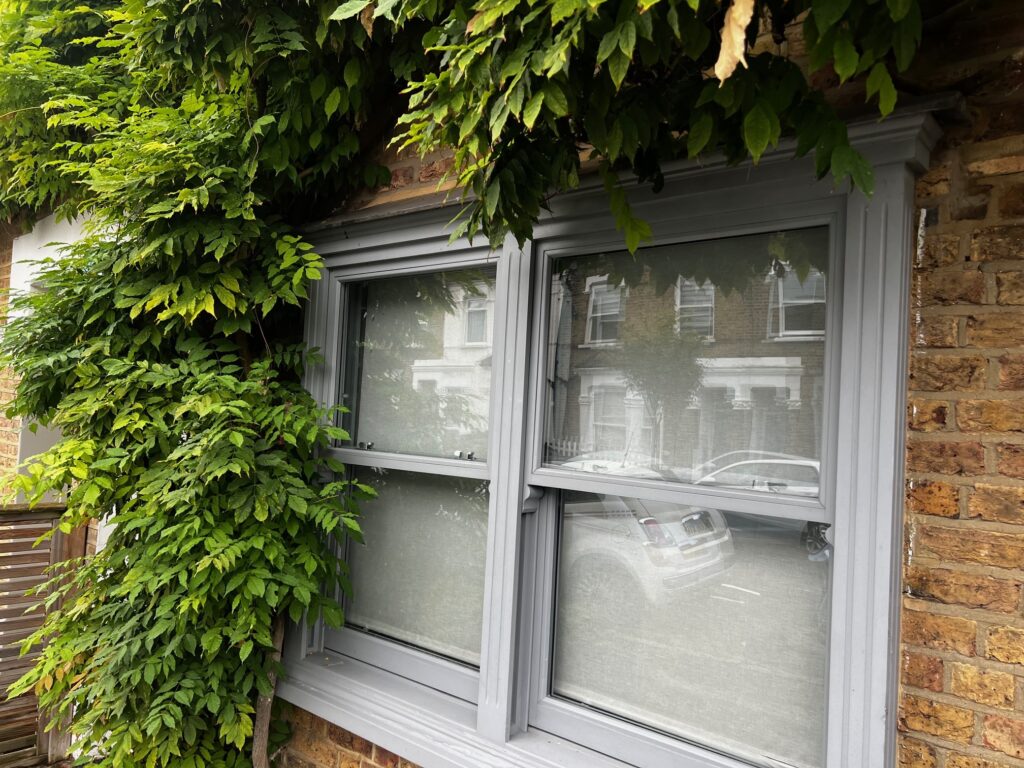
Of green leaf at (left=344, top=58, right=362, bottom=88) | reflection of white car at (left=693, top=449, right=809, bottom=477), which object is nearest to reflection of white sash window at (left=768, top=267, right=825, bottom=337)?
reflection of white car at (left=693, top=449, right=809, bottom=477)

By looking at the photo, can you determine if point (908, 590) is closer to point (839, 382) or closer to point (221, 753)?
point (839, 382)

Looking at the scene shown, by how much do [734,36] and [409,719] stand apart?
2.31 m

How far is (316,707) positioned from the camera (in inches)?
109

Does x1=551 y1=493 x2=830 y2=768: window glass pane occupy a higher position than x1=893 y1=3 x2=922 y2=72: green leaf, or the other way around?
x1=893 y1=3 x2=922 y2=72: green leaf

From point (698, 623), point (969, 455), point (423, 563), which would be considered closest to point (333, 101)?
point (423, 563)

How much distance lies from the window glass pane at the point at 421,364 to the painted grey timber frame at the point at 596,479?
0.09 metres

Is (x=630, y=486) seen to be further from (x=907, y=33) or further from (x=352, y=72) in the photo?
(x=352, y=72)

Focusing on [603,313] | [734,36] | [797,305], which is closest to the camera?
[734,36]

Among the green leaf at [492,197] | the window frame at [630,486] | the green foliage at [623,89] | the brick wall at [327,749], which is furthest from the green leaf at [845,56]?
the brick wall at [327,749]

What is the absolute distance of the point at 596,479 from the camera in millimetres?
2186

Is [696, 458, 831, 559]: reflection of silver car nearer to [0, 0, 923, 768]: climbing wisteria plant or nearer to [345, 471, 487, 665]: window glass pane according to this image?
[0, 0, 923, 768]: climbing wisteria plant

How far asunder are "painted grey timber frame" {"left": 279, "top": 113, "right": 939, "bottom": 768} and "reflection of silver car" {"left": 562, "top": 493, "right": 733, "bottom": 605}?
0.11 metres

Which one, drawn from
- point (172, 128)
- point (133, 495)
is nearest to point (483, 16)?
point (172, 128)

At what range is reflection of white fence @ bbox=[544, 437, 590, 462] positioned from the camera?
2322 millimetres
